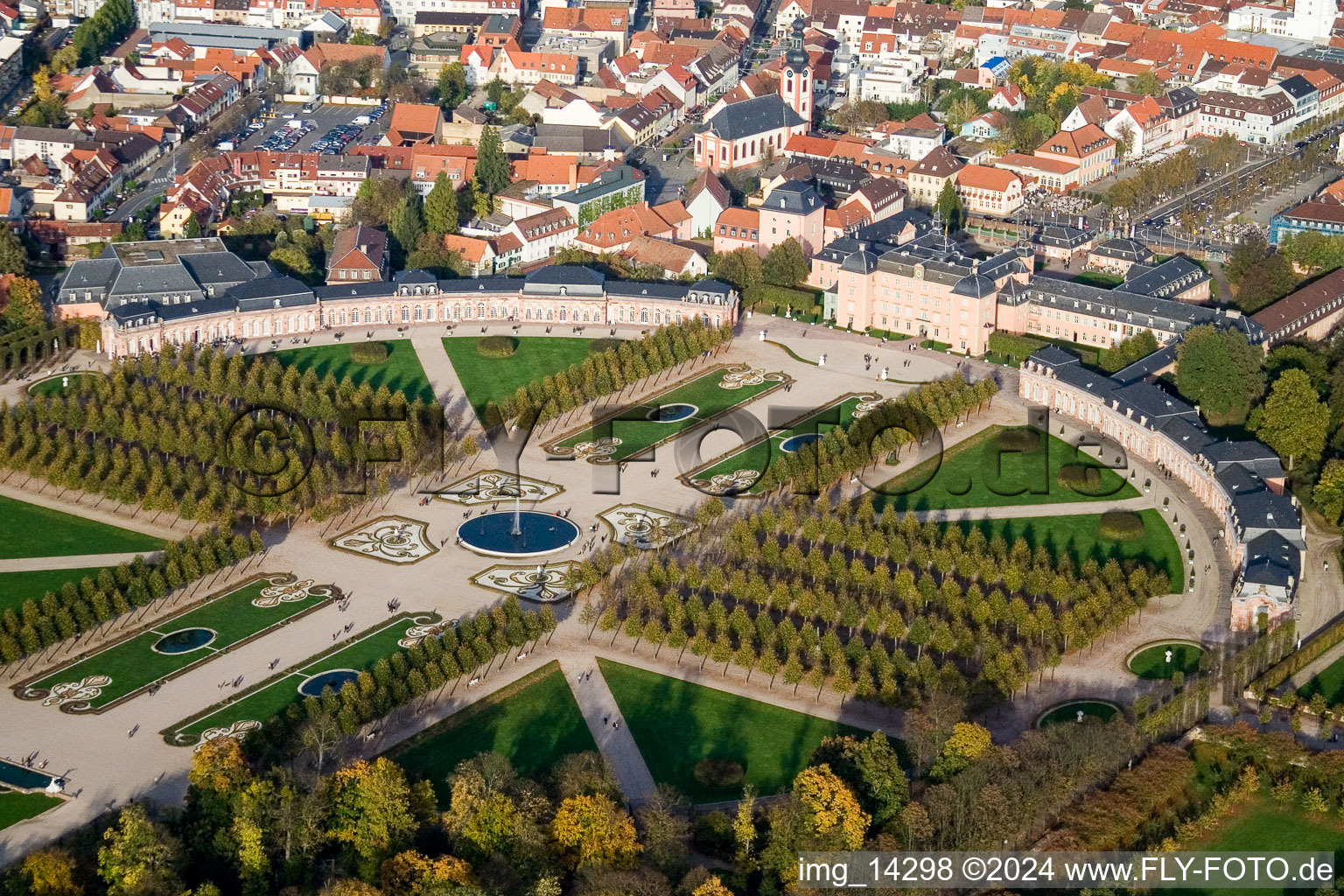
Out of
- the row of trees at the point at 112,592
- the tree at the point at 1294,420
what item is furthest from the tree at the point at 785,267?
the row of trees at the point at 112,592

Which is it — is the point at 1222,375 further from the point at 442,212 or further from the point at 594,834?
the point at 442,212

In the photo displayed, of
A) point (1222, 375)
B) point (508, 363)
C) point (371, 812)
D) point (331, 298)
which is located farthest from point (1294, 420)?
point (331, 298)

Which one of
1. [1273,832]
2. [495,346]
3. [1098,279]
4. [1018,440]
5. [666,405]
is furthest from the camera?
[1098,279]

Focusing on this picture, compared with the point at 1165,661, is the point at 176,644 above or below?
below

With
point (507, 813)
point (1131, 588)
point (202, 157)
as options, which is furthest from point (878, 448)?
point (202, 157)

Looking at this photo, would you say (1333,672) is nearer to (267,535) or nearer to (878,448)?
(878,448)

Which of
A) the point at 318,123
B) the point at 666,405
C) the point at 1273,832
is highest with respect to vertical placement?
the point at 318,123
